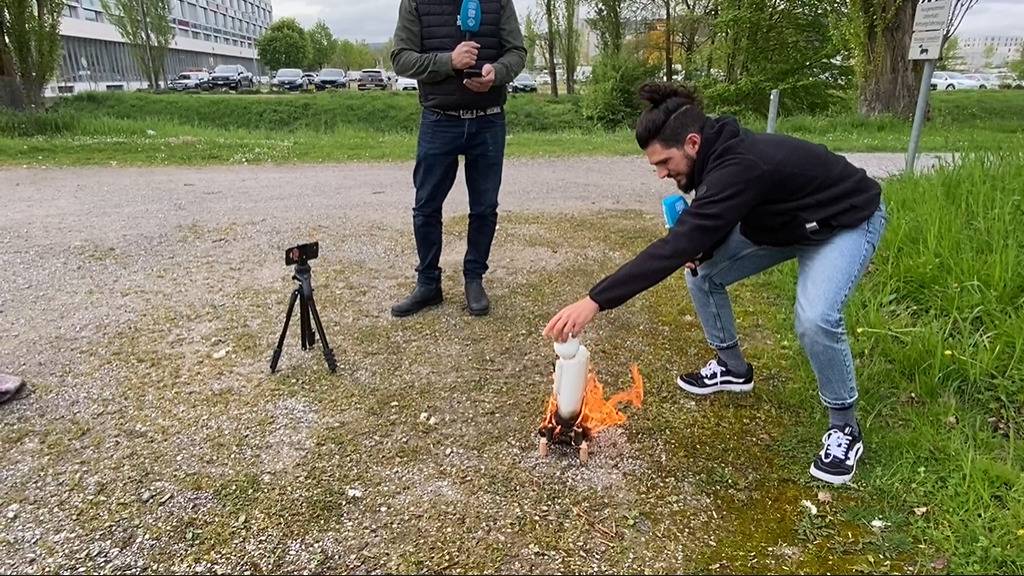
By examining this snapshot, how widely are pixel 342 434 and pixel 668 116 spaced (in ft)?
5.61

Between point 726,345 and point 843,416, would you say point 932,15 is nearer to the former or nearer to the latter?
point 726,345

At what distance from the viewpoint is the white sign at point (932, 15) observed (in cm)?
→ 594

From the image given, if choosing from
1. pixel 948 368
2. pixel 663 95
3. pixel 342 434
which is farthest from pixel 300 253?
pixel 948 368

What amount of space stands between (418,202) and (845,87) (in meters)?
18.5

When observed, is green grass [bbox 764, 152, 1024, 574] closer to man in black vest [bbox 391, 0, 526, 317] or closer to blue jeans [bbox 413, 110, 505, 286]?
blue jeans [bbox 413, 110, 505, 286]

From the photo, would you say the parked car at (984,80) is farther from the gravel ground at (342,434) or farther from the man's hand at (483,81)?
the man's hand at (483,81)

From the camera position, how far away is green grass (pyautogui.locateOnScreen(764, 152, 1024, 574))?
7.34 feet

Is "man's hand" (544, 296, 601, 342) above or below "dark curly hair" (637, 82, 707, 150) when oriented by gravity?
below

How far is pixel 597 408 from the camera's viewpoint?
2.79m

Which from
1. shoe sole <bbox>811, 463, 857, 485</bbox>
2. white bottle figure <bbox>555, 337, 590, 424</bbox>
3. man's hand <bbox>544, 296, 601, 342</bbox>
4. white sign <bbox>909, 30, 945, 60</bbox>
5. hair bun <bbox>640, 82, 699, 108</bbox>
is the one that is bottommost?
shoe sole <bbox>811, 463, 857, 485</bbox>

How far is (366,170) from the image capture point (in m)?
9.29

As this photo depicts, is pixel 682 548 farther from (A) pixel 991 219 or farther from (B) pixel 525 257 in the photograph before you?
(B) pixel 525 257

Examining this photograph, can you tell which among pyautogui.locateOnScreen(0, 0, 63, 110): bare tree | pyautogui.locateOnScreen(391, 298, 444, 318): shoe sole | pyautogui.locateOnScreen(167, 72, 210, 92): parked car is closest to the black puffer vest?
pyautogui.locateOnScreen(391, 298, 444, 318): shoe sole

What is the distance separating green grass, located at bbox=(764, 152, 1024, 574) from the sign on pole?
5.18 ft
